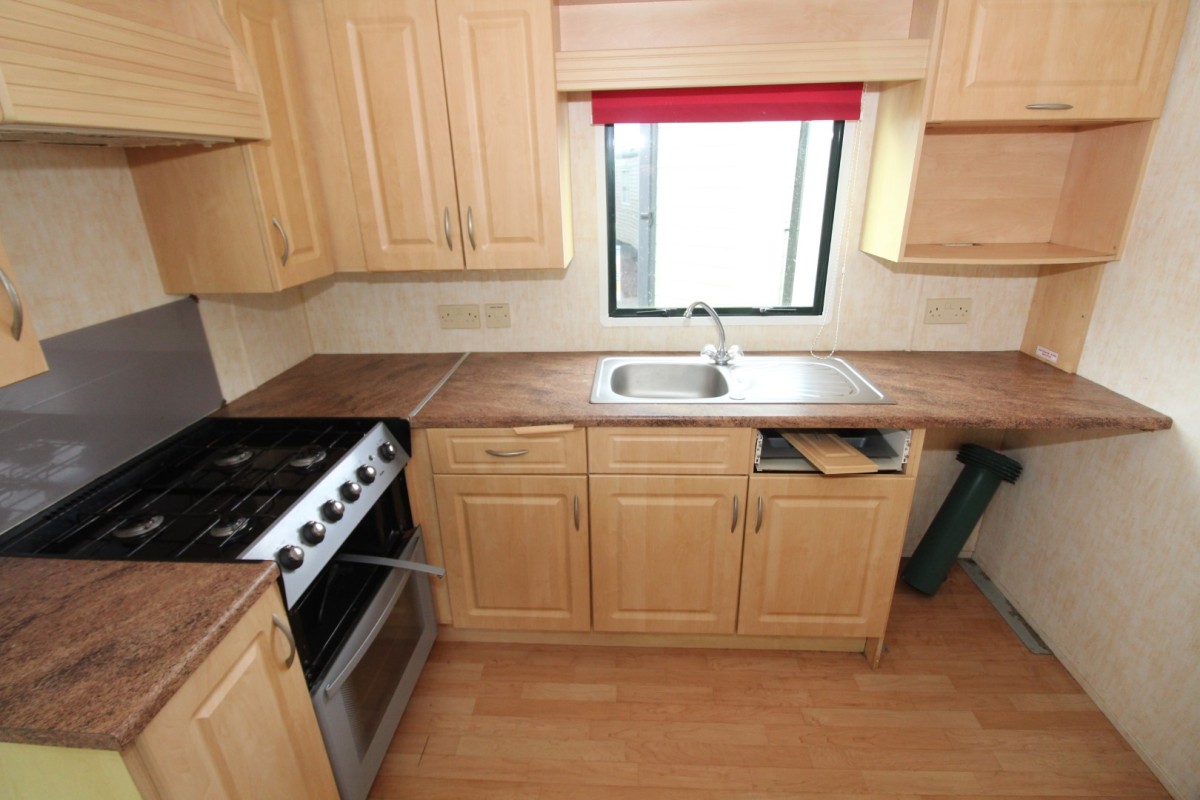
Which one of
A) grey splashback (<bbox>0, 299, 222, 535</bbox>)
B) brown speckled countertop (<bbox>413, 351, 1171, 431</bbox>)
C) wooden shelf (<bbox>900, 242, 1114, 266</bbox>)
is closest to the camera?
grey splashback (<bbox>0, 299, 222, 535</bbox>)

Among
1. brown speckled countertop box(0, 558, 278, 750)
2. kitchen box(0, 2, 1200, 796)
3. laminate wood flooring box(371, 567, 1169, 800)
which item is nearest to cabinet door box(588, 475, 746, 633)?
laminate wood flooring box(371, 567, 1169, 800)

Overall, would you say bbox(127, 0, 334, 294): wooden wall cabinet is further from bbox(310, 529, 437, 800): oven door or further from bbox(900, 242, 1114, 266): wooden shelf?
bbox(900, 242, 1114, 266): wooden shelf

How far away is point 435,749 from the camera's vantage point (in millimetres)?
1741

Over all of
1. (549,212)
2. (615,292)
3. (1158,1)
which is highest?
(1158,1)

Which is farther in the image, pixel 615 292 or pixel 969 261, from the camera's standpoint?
pixel 615 292

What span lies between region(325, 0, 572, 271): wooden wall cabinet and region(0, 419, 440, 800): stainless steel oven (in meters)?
0.65

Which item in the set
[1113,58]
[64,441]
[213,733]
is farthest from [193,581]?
[1113,58]

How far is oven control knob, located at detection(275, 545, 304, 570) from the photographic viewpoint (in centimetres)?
117

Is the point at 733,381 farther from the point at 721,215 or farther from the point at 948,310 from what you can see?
the point at 948,310

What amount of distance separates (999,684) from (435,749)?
1817mm

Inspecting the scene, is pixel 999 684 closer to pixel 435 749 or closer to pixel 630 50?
pixel 435 749

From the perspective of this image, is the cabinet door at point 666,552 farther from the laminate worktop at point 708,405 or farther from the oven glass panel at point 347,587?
the oven glass panel at point 347,587

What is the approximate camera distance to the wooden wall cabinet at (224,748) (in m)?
0.83

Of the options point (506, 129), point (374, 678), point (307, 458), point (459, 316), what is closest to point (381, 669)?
point (374, 678)
